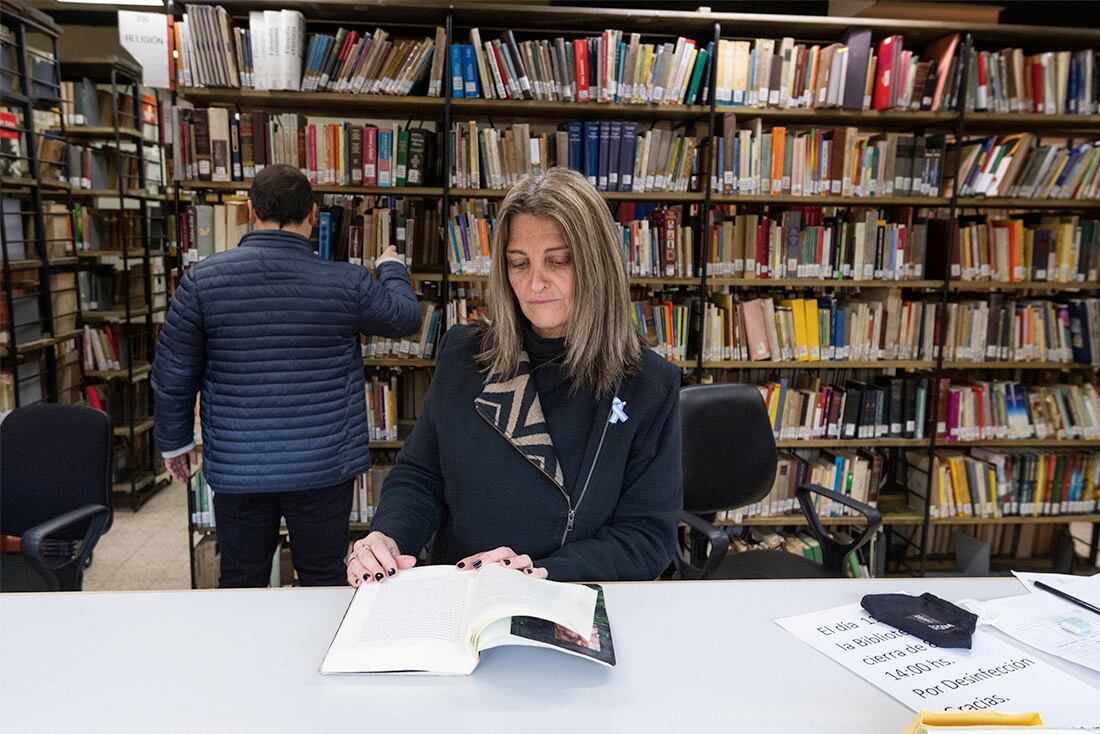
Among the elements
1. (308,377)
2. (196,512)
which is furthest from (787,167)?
(196,512)

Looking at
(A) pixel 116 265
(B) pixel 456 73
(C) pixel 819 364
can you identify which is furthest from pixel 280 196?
(A) pixel 116 265

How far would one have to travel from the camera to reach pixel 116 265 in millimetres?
4867

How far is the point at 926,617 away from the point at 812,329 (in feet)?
7.37

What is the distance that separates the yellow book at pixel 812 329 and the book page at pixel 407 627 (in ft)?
8.03

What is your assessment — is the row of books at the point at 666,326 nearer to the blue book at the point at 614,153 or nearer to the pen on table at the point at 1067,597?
the blue book at the point at 614,153

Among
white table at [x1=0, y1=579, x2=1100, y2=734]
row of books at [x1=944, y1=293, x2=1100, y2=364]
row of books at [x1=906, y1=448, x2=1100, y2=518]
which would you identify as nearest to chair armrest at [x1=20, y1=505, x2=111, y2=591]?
white table at [x1=0, y1=579, x2=1100, y2=734]

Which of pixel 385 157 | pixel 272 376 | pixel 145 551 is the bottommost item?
pixel 145 551

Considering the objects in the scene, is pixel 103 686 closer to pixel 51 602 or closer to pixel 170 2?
pixel 51 602

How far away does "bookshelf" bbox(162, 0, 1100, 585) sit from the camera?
3031mm

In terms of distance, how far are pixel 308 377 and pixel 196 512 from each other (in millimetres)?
1114

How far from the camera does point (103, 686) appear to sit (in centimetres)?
100

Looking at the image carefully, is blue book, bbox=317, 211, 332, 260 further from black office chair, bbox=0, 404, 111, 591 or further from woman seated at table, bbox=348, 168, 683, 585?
woman seated at table, bbox=348, 168, 683, 585

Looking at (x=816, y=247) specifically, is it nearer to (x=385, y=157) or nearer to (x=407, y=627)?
(x=385, y=157)

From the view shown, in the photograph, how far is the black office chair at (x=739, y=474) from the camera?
2.33 meters
